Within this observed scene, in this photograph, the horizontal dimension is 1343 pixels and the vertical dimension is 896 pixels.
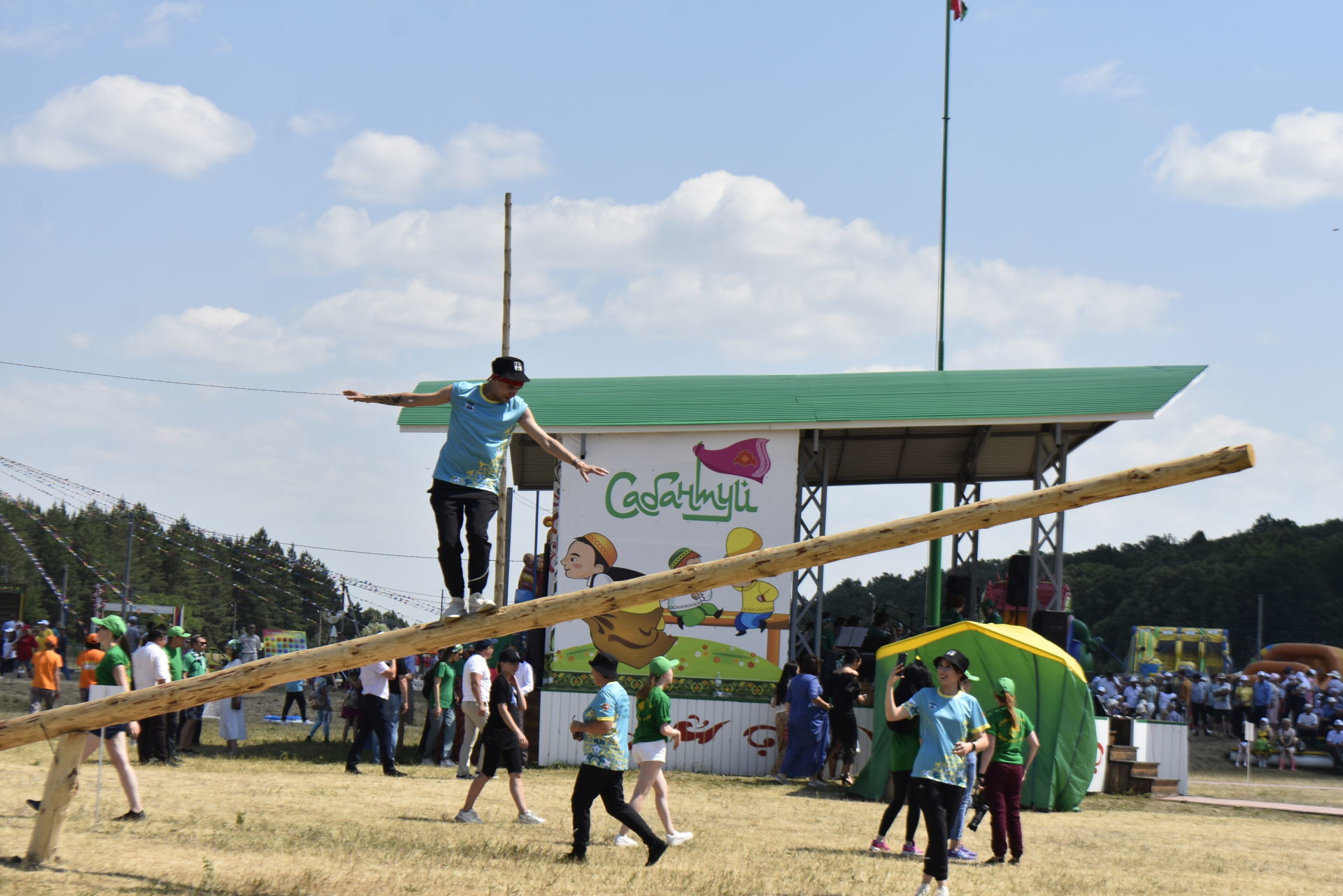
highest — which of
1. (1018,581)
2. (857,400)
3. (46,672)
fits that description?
(857,400)

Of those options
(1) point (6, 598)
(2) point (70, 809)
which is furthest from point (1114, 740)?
(1) point (6, 598)

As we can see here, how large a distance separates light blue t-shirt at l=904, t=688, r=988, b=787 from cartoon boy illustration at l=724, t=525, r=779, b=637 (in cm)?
943

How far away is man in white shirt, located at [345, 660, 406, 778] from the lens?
15719 millimetres

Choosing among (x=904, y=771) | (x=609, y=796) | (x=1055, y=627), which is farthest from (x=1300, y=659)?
(x=609, y=796)

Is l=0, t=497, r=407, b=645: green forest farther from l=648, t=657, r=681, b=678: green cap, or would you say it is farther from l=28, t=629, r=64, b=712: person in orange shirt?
l=648, t=657, r=681, b=678: green cap

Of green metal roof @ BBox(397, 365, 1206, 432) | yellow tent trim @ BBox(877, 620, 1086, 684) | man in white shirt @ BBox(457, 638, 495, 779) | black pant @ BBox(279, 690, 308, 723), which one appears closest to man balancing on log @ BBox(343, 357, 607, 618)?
man in white shirt @ BBox(457, 638, 495, 779)

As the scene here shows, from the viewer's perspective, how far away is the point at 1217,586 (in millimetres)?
81750

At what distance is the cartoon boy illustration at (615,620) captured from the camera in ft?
62.6

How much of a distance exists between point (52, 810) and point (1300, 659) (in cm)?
4511

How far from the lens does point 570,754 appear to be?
1898cm

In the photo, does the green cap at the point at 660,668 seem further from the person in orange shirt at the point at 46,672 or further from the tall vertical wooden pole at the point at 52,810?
the person in orange shirt at the point at 46,672

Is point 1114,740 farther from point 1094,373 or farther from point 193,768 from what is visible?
point 193,768

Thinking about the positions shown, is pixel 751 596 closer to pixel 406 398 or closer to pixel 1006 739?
pixel 1006 739

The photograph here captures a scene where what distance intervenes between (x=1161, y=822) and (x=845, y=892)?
783 cm
